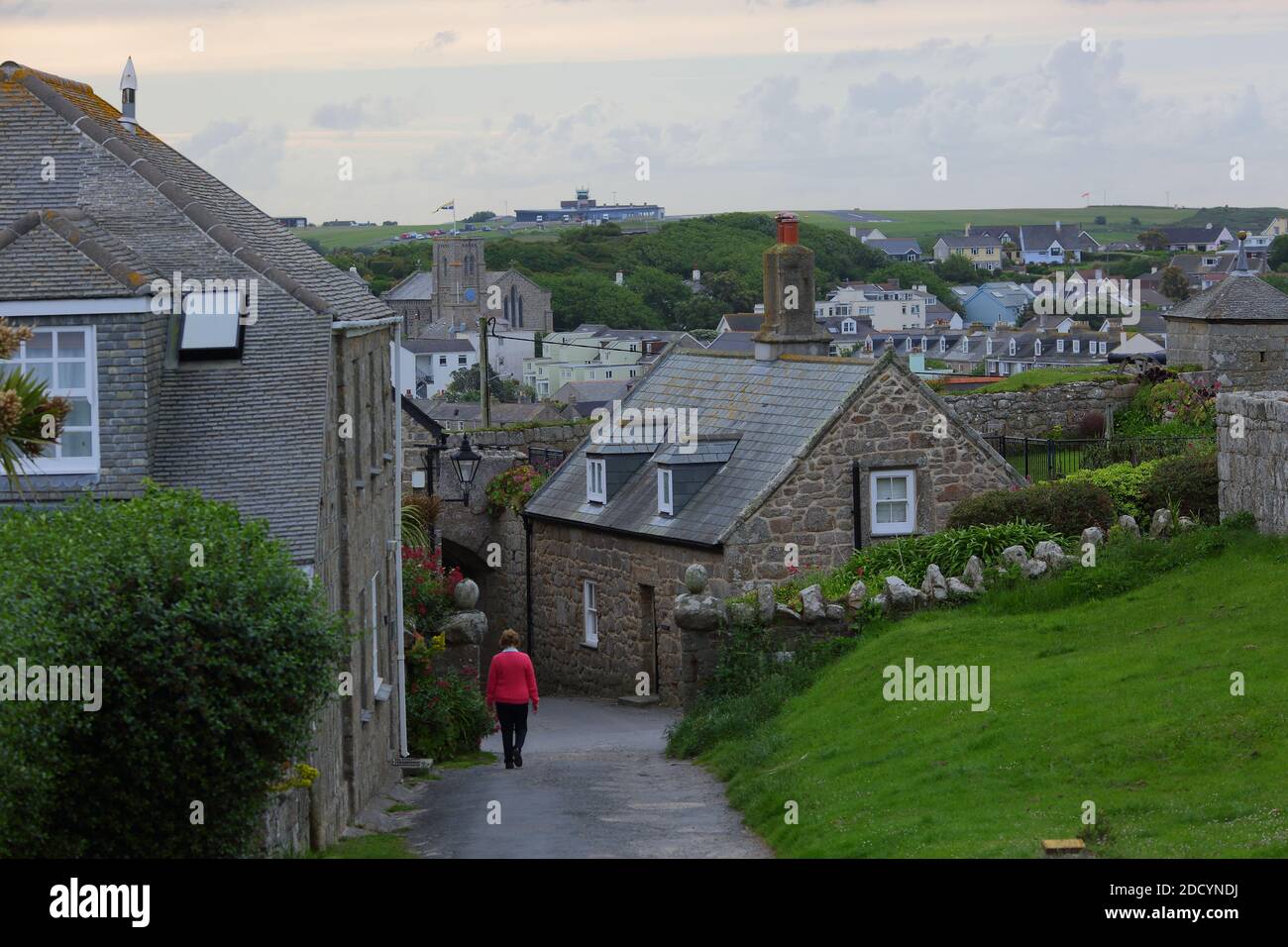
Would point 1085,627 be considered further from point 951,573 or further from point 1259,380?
point 1259,380

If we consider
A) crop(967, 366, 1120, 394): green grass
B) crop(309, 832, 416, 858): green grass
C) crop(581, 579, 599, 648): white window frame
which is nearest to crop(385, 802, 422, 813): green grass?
crop(309, 832, 416, 858): green grass

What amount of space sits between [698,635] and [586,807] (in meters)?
5.21

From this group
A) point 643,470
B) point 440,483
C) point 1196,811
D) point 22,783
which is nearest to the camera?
point 22,783

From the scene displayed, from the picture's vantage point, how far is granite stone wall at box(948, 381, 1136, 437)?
35.8m

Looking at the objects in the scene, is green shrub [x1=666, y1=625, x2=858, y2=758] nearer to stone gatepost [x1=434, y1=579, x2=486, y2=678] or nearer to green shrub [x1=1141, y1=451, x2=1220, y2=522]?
stone gatepost [x1=434, y1=579, x2=486, y2=678]

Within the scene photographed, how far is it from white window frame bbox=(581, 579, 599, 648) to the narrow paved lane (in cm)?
552

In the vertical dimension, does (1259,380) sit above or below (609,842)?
above

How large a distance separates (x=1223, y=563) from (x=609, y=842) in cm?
774

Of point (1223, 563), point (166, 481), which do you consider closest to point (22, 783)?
point (166, 481)

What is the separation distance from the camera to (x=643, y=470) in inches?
1199

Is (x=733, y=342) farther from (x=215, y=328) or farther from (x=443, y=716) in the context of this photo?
(x=215, y=328)

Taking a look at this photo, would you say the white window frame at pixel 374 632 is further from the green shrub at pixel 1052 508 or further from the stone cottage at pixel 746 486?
the green shrub at pixel 1052 508

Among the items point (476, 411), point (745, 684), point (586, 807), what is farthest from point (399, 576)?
point (476, 411)

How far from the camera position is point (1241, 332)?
116 ft
